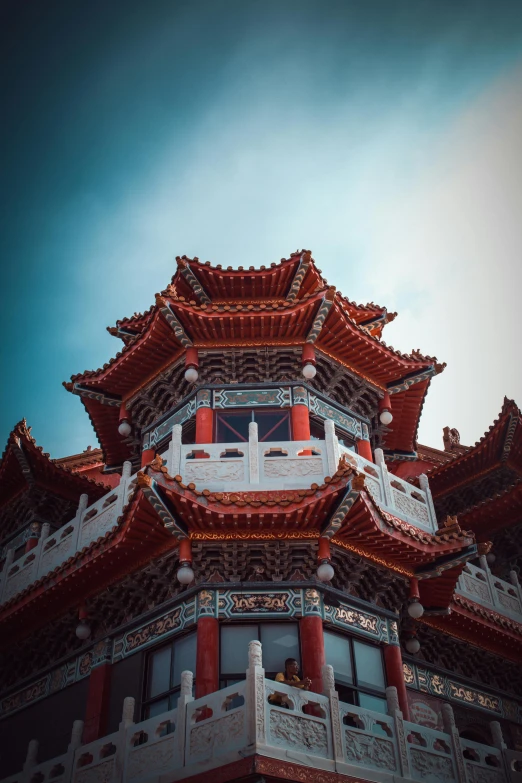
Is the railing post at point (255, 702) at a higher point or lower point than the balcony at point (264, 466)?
lower

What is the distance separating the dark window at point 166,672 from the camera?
12984 millimetres

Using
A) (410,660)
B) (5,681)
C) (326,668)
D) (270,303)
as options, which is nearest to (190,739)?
(326,668)

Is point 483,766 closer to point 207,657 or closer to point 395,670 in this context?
point 395,670

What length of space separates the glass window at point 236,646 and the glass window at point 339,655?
3.90 feet

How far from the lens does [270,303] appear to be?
56.3 ft

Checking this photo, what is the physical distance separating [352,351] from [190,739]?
960 cm

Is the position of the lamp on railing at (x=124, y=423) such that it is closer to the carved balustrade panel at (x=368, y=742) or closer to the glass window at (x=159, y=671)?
the glass window at (x=159, y=671)

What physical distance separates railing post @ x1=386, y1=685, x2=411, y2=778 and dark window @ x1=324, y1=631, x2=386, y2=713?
4.17 ft

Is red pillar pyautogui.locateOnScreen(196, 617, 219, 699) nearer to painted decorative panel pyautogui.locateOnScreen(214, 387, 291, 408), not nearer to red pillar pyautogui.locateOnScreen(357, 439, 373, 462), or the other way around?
painted decorative panel pyautogui.locateOnScreen(214, 387, 291, 408)

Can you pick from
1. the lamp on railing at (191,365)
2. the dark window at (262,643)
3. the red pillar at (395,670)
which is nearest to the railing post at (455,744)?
the red pillar at (395,670)

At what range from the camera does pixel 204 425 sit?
16.4 m

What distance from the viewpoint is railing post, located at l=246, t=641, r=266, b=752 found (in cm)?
992

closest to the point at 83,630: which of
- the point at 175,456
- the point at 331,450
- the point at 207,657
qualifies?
the point at 207,657

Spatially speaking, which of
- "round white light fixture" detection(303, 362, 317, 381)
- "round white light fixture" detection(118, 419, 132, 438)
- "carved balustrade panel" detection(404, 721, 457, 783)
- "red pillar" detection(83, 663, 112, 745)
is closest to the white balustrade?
"carved balustrade panel" detection(404, 721, 457, 783)
